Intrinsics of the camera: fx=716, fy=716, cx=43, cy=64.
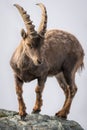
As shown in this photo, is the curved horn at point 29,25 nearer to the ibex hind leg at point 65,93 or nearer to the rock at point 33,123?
the rock at point 33,123

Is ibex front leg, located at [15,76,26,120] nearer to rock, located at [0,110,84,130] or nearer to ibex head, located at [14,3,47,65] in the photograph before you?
rock, located at [0,110,84,130]

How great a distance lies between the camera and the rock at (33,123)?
2645 centimetres

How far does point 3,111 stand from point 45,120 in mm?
1954

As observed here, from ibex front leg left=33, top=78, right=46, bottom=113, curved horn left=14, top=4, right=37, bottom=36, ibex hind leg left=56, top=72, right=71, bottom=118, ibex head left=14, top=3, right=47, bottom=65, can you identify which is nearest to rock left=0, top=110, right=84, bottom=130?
ibex hind leg left=56, top=72, right=71, bottom=118

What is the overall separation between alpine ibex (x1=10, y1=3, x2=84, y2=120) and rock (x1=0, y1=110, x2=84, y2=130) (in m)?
0.26

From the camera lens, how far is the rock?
86.8 ft

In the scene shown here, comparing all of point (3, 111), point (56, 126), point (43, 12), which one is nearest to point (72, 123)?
point (56, 126)

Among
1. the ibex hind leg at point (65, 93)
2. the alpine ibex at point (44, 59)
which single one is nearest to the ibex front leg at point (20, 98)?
the alpine ibex at point (44, 59)

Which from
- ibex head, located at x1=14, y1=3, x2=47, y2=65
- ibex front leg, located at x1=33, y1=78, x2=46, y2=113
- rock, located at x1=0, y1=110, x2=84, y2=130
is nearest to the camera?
ibex head, located at x1=14, y1=3, x2=47, y2=65

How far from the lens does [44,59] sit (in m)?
26.1

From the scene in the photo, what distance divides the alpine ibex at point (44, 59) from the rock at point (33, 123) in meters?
0.26

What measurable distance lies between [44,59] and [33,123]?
8.05 feet

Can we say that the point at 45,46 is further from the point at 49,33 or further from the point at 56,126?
the point at 56,126

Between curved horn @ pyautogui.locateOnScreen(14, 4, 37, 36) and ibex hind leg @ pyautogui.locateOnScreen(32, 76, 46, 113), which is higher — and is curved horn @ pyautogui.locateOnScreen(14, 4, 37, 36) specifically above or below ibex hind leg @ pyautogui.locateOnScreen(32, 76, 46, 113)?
above
